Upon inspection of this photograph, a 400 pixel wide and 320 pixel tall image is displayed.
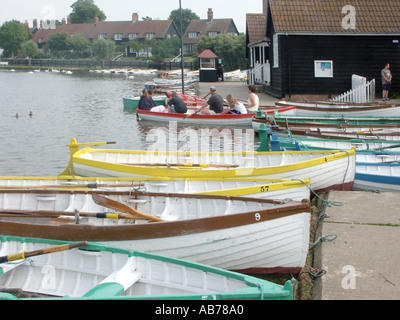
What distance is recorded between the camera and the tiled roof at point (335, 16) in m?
25.5

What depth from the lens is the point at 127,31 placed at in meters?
123

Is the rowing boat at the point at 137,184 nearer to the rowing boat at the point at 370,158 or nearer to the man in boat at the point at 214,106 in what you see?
the rowing boat at the point at 370,158

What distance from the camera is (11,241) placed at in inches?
293

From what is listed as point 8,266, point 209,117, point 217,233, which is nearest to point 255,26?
point 209,117

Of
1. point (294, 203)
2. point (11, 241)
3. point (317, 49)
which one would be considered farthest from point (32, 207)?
point (317, 49)

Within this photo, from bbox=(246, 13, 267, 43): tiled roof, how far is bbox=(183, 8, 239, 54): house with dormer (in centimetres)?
7530

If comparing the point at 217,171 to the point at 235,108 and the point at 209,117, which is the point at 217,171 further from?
the point at 209,117

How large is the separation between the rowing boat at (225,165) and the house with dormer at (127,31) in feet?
338

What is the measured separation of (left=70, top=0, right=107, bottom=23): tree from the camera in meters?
149

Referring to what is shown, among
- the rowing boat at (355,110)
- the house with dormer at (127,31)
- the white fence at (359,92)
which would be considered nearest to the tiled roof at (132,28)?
the house with dormer at (127,31)

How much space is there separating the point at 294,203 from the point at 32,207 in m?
4.15

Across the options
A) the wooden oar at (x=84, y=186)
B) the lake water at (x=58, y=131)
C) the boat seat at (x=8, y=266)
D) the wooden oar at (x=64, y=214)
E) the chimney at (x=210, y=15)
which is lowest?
the lake water at (x=58, y=131)

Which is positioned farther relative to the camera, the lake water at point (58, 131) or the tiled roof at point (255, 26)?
the tiled roof at point (255, 26)

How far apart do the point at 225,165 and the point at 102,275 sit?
5278 millimetres
